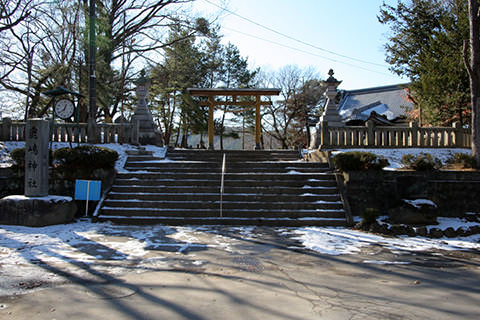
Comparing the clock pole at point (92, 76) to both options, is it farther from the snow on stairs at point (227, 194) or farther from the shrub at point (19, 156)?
the shrub at point (19, 156)

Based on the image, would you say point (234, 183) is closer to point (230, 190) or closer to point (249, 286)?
point (230, 190)

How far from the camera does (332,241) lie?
686cm

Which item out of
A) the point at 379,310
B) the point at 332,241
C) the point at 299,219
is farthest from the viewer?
the point at 299,219

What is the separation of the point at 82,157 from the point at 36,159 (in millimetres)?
1462

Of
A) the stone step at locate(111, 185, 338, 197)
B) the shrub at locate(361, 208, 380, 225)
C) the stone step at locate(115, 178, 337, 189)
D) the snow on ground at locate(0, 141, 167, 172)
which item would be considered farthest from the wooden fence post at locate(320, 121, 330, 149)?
the snow on ground at locate(0, 141, 167, 172)

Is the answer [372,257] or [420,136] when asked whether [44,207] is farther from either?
[420,136]

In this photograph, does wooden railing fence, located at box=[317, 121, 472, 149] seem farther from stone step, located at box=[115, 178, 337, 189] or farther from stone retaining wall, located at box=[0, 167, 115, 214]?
stone retaining wall, located at box=[0, 167, 115, 214]

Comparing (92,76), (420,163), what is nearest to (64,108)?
(92,76)

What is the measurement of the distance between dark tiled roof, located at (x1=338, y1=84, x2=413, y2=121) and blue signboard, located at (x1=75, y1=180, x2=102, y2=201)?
18221 millimetres

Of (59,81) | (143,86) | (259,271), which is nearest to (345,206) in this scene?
(259,271)

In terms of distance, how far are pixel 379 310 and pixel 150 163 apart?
8860 mm

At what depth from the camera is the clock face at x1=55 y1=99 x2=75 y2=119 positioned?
10.8 metres

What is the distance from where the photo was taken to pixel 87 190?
878cm

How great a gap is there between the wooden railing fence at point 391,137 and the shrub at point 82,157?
699 centimetres
